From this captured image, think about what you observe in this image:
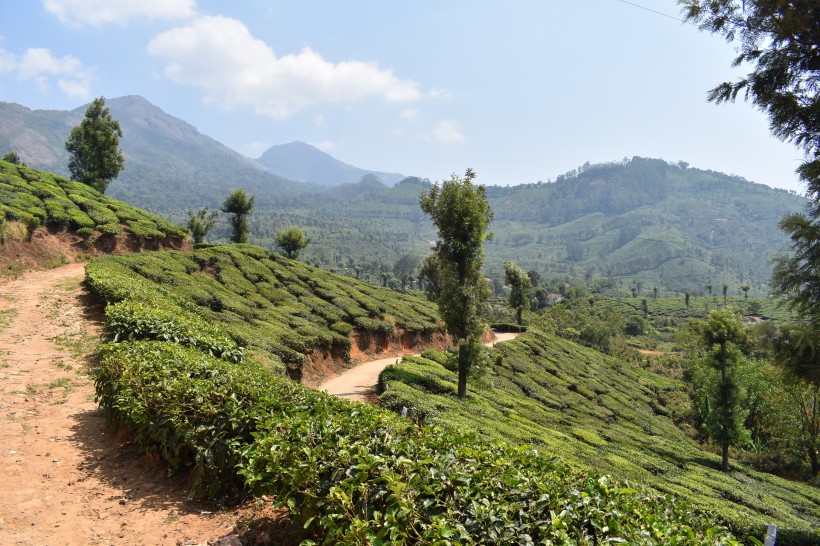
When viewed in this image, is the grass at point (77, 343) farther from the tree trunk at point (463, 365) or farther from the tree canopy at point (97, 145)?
the tree canopy at point (97, 145)

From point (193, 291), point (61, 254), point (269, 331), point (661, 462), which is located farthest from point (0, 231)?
point (661, 462)

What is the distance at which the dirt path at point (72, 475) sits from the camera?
541cm

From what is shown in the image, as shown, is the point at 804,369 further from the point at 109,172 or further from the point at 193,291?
the point at 109,172

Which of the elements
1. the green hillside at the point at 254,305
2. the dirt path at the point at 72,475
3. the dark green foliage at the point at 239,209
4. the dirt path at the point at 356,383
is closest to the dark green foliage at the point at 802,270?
the dirt path at the point at 72,475

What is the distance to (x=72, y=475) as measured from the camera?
679 centimetres

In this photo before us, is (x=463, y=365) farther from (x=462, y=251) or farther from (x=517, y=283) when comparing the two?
(x=517, y=283)

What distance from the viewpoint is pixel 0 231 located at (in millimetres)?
21953

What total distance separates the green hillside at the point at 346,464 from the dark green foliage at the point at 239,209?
3537 centimetres

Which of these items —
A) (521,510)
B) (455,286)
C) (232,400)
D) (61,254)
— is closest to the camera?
(521,510)

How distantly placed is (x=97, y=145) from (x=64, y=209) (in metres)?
20.3

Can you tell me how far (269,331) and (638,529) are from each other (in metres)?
18.7

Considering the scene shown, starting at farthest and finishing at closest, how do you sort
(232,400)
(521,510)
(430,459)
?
(232,400), (430,459), (521,510)

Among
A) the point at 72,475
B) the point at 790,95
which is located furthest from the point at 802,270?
the point at 72,475

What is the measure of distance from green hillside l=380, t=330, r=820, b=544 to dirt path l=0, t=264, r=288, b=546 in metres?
5.05
